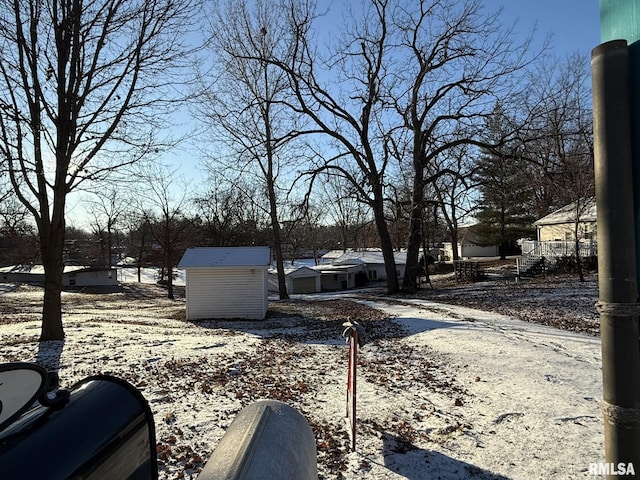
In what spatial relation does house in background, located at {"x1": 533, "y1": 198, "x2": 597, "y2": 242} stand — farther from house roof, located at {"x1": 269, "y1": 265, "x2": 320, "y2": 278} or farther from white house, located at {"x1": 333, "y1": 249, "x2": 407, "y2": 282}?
house roof, located at {"x1": 269, "y1": 265, "x2": 320, "y2": 278}

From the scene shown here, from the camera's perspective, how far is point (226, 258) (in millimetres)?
20031

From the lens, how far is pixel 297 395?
6.70m

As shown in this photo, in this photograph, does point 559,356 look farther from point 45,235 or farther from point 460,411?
point 45,235

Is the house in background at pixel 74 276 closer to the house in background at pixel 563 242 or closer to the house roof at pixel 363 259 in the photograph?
the house roof at pixel 363 259

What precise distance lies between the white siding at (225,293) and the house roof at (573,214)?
16.5m

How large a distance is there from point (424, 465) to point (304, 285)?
138 ft

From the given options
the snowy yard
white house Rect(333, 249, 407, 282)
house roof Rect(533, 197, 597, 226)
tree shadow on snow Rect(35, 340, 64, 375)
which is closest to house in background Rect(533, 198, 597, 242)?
house roof Rect(533, 197, 597, 226)

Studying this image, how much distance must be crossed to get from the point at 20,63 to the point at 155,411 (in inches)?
397

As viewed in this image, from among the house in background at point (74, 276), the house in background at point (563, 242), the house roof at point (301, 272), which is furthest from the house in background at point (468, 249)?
the house in background at point (74, 276)

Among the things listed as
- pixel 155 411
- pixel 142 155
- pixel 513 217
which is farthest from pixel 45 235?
pixel 513 217

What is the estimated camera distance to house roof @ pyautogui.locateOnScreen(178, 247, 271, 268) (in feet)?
63.3

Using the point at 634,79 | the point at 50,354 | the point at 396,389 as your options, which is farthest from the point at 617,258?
the point at 50,354

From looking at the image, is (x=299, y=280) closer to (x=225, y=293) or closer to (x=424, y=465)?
(x=225, y=293)

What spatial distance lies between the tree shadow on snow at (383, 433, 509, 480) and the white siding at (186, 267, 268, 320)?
15171mm
